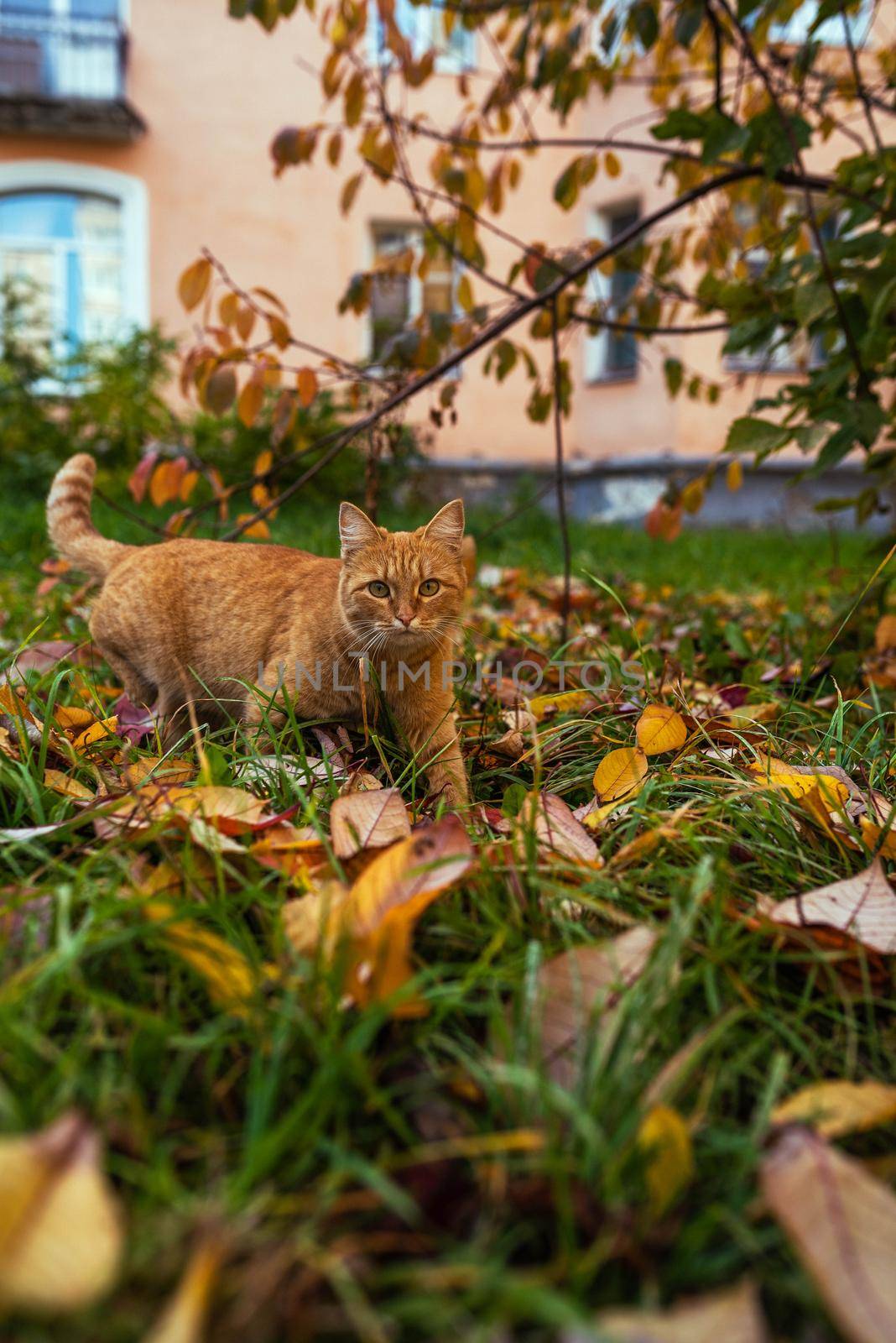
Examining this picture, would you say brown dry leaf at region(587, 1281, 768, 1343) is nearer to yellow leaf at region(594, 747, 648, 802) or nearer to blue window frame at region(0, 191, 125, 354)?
yellow leaf at region(594, 747, 648, 802)

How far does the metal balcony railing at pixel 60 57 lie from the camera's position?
450 inches

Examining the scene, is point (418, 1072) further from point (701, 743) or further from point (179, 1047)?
point (701, 743)

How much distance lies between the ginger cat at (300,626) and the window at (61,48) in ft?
37.6

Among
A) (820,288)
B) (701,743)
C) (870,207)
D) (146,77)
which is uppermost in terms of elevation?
(146,77)

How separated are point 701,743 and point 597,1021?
1.14 metres

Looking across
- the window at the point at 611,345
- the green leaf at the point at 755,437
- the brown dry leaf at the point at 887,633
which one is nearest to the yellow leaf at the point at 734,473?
the green leaf at the point at 755,437

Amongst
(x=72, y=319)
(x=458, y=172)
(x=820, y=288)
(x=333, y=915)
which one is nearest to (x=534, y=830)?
(x=333, y=915)

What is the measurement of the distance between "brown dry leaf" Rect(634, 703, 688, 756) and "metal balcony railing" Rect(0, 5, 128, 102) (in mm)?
12335

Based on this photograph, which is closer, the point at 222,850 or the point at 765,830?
the point at 222,850

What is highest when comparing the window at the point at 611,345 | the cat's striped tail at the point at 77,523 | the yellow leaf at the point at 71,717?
the window at the point at 611,345

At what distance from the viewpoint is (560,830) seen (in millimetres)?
1420

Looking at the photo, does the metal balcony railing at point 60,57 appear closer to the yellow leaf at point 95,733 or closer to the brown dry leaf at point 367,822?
the yellow leaf at point 95,733

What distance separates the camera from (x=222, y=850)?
126 cm

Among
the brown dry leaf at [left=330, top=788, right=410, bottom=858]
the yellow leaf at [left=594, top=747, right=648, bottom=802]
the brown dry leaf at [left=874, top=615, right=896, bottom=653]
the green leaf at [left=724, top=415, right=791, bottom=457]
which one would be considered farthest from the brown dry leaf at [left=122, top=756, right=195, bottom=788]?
the brown dry leaf at [left=874, top=615, right=896, bottom=653]
